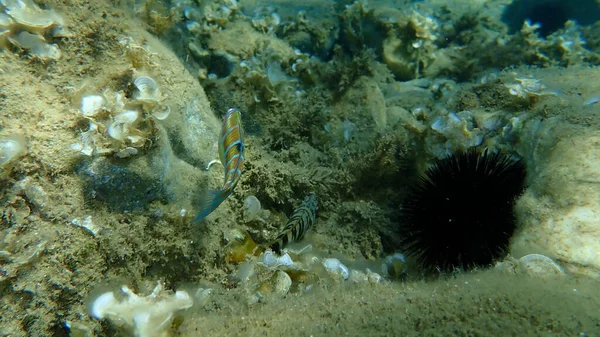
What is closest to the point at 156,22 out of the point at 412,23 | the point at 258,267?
the point at 258,267

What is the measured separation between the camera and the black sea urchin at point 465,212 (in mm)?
3127

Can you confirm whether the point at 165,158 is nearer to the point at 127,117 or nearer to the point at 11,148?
the point at 127,117

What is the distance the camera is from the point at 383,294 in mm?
2246

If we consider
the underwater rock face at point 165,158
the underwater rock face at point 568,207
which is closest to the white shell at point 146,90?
the underwater rock face at point 165,158

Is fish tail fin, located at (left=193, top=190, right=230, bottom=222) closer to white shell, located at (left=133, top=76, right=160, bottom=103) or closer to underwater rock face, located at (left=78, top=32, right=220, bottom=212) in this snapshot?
underwater rock face, located at (left=78, top=32, right=220, bottom=212)

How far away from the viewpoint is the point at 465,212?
10.8ft

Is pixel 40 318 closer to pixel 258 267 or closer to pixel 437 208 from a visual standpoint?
pixel 258 267

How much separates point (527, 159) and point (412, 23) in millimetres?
4469

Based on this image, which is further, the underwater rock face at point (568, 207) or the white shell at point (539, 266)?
the underwater rock face at point (568, 207)

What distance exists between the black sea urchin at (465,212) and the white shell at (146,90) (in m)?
2.96

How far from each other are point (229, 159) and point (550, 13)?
13.8 m

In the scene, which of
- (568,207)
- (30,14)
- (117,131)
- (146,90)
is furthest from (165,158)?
(568,207)

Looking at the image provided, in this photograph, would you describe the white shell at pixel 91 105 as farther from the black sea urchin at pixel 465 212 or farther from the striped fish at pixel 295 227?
the black sea urchin at pixel 465 212

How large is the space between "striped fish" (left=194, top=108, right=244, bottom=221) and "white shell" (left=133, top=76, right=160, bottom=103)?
0.78m
